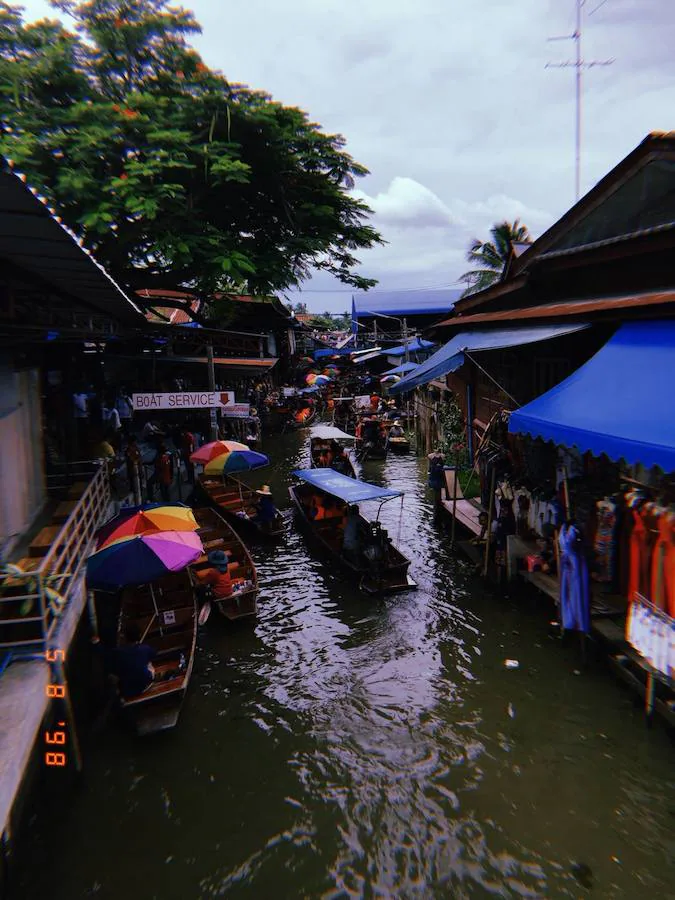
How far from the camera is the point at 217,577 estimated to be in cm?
1088

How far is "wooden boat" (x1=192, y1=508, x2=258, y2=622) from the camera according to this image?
10.7m

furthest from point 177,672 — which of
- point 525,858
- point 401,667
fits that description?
point 525,858

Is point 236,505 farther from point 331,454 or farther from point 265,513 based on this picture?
point 331,454

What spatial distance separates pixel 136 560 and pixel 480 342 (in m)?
8.28

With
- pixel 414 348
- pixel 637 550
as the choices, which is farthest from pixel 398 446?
pixel 637 550

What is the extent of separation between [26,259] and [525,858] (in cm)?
900

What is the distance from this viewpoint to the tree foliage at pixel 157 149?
13367 millimetres

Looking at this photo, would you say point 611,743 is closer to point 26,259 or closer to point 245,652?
point 245,652

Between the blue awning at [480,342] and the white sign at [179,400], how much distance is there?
500 cm

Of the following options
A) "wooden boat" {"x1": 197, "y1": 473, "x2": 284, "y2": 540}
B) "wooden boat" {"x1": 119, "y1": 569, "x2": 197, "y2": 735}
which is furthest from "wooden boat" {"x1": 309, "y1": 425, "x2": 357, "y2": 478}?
"wooden boat" {"x1": 119, "y1": 569, "x2": 197, "y2": 735}

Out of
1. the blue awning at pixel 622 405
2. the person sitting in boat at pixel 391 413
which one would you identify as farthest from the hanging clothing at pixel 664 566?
the person sitting in boat at pixel 391 413

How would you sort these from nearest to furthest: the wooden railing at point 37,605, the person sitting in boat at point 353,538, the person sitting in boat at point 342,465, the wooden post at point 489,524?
the wooden railing at point 37,605
the wooden post at point 489,524
the person sitting in boat at point 353,538
the person sitting in boat at point 342,465

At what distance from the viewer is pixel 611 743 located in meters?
7.03

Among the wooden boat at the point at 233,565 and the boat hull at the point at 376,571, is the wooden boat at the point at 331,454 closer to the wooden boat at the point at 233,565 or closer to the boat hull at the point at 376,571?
the boat hull at the point at 376,571
